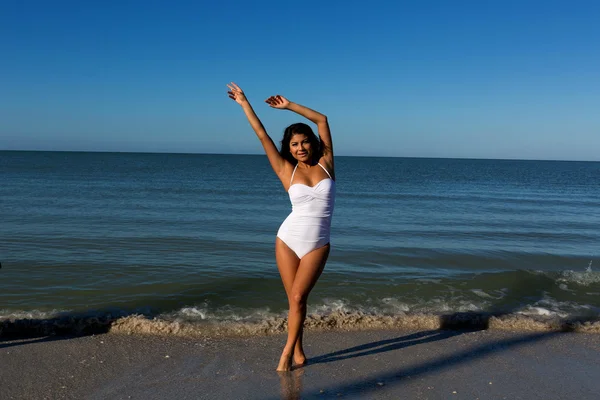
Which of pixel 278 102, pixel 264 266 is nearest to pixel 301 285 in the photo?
pixel 278 102

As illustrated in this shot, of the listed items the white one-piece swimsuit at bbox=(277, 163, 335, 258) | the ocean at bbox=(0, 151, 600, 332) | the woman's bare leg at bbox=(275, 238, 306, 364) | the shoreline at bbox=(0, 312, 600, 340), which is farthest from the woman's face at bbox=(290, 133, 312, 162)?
the ocean at bbox=(0, 151, 600, 332)

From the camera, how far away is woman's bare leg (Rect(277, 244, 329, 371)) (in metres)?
4.17

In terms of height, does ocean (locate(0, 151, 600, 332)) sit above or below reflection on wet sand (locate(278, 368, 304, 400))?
below

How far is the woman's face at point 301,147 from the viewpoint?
426cm

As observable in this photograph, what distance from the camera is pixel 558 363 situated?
4.77m

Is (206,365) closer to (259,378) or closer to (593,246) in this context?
(259,378)

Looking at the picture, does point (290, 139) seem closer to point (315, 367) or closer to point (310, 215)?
point (310, 215)

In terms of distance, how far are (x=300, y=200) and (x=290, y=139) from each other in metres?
0.57

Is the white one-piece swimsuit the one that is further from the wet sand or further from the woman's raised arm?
the wet sand

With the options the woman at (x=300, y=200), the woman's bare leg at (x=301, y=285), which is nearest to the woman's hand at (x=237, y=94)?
the woman at (x=300, y=200)

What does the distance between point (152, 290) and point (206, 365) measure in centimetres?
344

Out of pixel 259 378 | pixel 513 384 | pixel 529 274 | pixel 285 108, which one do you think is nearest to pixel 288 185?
pixel 285 108

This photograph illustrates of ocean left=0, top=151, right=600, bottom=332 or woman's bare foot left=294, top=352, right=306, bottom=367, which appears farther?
ocean left=0, top=151, right=600, bottom=332

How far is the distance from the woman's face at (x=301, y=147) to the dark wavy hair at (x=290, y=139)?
3cm
